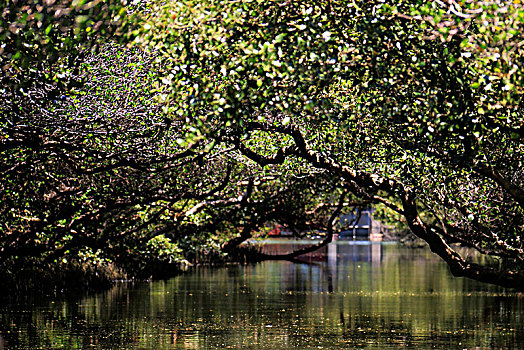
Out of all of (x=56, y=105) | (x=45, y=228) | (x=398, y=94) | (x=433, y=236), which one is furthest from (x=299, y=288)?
(x=398, y=94)

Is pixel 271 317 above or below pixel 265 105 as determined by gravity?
below

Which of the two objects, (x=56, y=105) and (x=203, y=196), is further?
(x=203, y=196)

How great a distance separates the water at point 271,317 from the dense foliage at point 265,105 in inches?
103

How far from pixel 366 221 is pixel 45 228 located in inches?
6745

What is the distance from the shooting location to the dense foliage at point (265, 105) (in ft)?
39.7

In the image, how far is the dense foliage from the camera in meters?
12.1

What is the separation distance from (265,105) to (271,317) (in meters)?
16.9

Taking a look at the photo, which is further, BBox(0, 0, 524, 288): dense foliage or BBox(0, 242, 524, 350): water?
BBox(0, 242, 524, 350): water

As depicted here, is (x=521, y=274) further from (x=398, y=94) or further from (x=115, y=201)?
(x=115, y=201)

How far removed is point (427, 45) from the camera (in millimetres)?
13070

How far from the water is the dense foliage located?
8.59 ft

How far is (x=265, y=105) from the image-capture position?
1326cm

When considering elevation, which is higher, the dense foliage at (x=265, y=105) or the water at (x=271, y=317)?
the dense foliage at (x=265, y=105)

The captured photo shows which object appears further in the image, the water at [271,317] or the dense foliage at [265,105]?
the water at [271,317]
